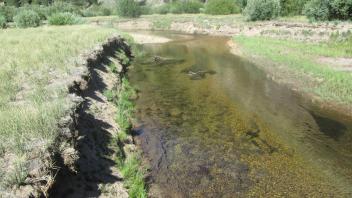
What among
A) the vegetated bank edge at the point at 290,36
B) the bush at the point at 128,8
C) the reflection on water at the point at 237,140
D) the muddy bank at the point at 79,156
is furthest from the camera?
the bush at the point at 128,8

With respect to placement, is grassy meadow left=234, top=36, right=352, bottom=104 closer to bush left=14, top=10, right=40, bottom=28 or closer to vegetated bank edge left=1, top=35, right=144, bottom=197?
vegetated bank edge left=1, top=35, right=144, bottom=197

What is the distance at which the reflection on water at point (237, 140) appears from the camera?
13.0 m

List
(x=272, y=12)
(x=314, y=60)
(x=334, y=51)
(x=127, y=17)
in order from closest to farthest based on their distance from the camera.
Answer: (x=314, y=60) < (x=334, y=51) < (x=272, y=12) < (x=127, y=17)

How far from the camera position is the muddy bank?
26.6ft

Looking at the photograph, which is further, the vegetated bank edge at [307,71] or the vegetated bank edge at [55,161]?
the vegetated bank edge at [307,71]

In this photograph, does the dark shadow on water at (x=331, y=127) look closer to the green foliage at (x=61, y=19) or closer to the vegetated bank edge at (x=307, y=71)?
the vegetated bank edge at (x=307, y=71)

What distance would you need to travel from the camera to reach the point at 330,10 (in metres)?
49.8

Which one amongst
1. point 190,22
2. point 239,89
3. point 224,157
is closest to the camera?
point 224,157

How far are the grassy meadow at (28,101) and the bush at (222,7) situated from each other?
228 ft

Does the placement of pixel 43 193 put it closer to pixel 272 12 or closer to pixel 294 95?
pixel 294 95

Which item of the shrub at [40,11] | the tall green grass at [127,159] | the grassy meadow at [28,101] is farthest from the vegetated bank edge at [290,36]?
the shrub at [40,11]

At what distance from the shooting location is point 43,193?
307 inches

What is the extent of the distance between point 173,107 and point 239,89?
6612mm

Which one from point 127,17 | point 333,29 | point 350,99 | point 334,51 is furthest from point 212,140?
point 127,17
